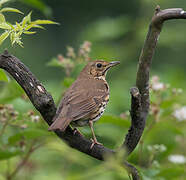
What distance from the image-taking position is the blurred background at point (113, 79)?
4.48 m

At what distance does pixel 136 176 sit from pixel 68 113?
867mm

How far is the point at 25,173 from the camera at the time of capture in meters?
5.17

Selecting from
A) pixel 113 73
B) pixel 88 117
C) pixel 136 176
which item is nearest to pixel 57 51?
pixel 113 73

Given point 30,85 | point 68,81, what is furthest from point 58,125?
point 68,81

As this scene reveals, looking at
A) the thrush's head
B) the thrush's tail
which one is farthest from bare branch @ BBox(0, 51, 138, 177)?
the thrush's head

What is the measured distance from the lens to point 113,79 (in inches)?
342

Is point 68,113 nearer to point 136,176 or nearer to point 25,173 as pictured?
point 136,176

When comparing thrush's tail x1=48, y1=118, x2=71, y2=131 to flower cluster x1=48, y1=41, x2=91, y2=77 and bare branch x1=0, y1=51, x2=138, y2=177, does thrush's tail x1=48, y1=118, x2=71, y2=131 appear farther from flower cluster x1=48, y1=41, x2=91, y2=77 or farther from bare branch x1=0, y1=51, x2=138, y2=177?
flower cluster x1=48, y1=41, x2=91, y2=77

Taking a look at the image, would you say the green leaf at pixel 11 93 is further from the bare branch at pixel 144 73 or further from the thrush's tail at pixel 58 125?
the bare branch at pixel 144 73

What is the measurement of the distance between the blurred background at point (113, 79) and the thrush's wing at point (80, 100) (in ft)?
0.51

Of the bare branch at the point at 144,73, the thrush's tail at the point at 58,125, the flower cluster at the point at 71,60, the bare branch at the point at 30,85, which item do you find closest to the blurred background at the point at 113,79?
the flower cluster at the point at 71,60

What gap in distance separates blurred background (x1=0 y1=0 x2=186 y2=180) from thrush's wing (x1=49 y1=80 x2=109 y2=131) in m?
0.16

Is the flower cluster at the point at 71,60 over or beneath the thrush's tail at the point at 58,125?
over

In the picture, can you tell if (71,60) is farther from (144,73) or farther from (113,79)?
(113,79)
